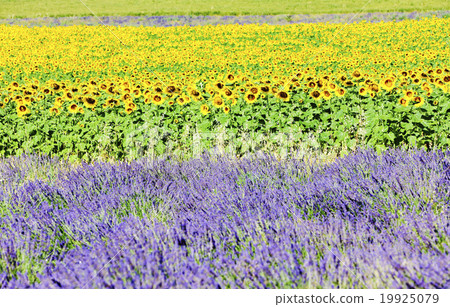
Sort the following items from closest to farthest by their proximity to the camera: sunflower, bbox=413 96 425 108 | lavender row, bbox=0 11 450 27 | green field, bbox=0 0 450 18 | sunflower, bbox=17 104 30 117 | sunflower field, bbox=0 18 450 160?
sunflower, bbox=413 96 425 108
sunflower field, bbox=0 18 450 160
sunflower, bbox=17 104 30 117
green field, bbox=0 0 450 18
lavender row, bbox=0 11 450 27

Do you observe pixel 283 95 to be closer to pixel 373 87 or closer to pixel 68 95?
pixel 373 87

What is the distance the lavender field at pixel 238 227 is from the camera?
6.18 feet

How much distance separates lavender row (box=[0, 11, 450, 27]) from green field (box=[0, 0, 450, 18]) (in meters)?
0.32

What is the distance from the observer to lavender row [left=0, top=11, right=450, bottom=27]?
13.0 metres

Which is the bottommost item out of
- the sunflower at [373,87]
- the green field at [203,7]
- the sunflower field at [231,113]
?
the sunflower field at [231,113]

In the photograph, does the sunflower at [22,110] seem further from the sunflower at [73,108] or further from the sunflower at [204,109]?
the sunflower at [204,109]

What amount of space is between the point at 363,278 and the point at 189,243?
0.86 m

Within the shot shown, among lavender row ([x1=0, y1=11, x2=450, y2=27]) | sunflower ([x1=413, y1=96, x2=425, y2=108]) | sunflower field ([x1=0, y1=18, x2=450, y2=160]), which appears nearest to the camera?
sunflower ([x1=413, y1=96, x2=425, y2=108])

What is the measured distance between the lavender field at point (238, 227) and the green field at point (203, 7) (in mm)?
8001

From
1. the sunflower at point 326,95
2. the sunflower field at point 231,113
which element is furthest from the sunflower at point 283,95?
the sunflower at point 326,95

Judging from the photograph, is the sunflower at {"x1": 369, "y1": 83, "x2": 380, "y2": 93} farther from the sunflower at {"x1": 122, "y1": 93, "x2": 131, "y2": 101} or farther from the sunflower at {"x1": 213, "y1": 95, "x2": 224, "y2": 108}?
the sunflower at {"x1": 122, "y1": 93, "x2": 131, "y2": 101}

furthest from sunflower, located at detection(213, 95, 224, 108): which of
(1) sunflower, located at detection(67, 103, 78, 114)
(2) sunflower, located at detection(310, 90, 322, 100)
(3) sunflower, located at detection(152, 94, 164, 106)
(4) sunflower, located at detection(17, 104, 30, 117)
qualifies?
(4) sunflower, located at detection(17, 104, 30, 117)

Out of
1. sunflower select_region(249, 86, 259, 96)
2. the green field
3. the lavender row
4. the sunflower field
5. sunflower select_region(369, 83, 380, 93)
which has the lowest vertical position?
the sunflower field

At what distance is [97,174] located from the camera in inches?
138
